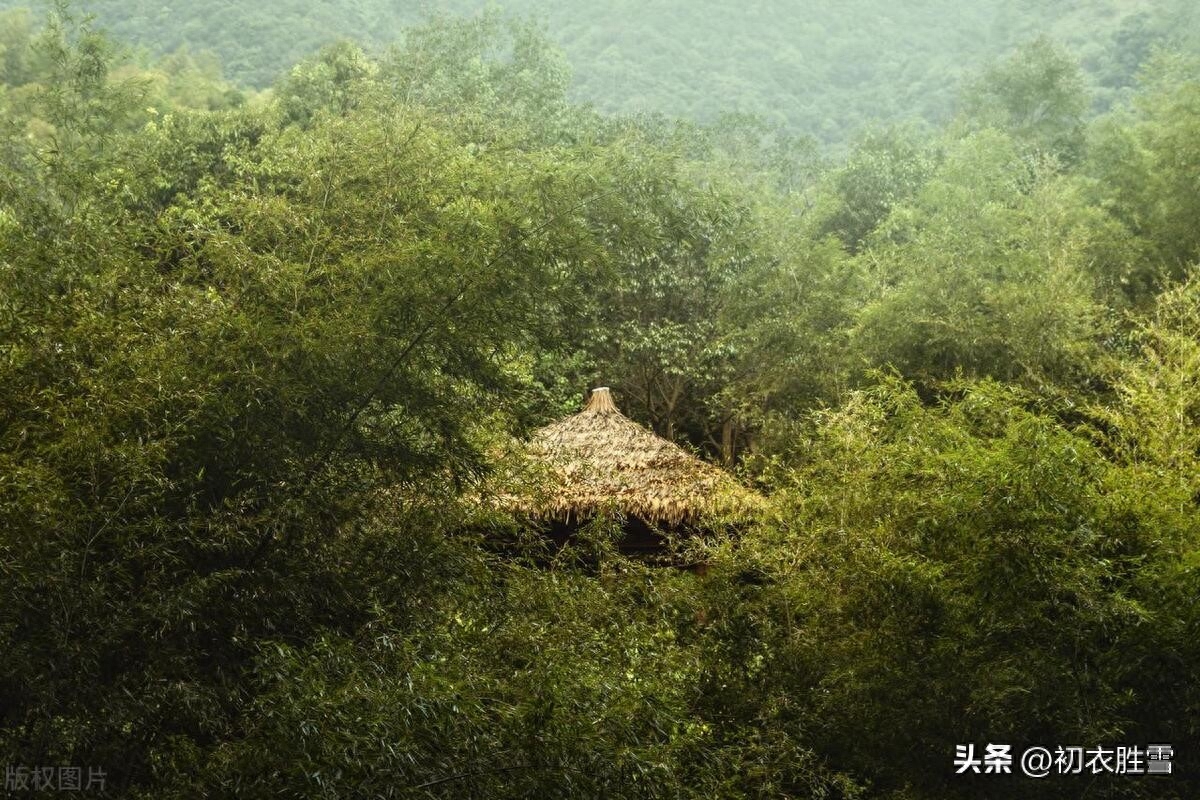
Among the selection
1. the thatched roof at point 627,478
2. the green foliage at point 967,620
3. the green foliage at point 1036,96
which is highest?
the green foliage at point 967,620

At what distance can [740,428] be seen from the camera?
15.4m

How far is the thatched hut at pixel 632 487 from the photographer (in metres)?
8.51

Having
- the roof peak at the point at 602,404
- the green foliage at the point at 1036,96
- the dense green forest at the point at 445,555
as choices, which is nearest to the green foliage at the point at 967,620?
the dense green forest at the point at 445,555

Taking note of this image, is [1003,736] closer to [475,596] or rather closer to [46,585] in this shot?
[475,596]

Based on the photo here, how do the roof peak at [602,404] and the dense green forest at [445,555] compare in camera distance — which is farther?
the roof peak at [602,404]

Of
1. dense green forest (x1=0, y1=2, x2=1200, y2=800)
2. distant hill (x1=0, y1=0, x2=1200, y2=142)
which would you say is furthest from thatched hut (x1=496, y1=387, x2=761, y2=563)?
distant hill (x1=0, y1=0, x2=1200, y2=142)

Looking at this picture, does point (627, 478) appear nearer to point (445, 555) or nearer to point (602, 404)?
point (602, 404)

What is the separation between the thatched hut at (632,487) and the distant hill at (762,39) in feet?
75.9

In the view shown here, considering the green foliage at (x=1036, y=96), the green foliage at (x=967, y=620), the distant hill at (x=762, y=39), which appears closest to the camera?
the green foliage at (x=967, y=620)

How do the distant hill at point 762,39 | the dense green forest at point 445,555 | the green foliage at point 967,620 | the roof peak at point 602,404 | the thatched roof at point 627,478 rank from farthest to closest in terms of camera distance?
the distant hill at point 762,39
the roof peak at point 602,404
the thatched roof at point 627,478
the green foliage at point 967,620
the dense green forest at point 445,555

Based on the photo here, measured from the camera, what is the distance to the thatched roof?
27.8ft

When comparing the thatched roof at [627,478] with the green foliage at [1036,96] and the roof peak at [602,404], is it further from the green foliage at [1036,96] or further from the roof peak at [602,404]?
the green foliage at [1036,96]

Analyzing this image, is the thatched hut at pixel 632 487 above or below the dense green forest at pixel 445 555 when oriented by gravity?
below

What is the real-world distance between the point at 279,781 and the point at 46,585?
0.99m
